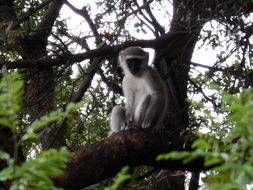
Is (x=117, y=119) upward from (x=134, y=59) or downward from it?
downward

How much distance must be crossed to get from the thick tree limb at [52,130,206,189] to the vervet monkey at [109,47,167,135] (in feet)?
5.40

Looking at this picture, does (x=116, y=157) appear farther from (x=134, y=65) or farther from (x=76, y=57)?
(x=134, y=65)

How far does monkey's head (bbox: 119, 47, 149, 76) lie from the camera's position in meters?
6.73

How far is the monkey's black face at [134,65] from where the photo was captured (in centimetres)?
673

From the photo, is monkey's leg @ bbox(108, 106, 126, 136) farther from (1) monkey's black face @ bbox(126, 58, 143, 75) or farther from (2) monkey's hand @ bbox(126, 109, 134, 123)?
(1) monkey's black face @ bbox(126, 58, 143, 75)

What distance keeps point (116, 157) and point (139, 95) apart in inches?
110

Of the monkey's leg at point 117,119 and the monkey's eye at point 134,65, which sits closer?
the monkey's leg at point 117,119

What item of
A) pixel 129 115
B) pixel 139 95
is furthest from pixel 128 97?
pixel 129 115

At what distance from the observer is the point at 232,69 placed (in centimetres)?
641

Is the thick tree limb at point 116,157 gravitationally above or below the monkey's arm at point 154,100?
below

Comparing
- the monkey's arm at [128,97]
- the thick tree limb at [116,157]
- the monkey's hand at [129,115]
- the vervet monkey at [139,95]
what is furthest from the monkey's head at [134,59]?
the thick tree limb at [116,157]

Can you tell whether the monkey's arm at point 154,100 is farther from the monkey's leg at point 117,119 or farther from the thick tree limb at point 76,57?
the thick tree limb at point 76,57

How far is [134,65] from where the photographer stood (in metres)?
6.76

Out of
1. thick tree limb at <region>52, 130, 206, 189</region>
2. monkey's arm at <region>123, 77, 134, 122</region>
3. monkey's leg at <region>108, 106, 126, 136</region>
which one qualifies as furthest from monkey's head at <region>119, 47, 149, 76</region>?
thick tree limb at <region>52, 130, 206, 189</region>
